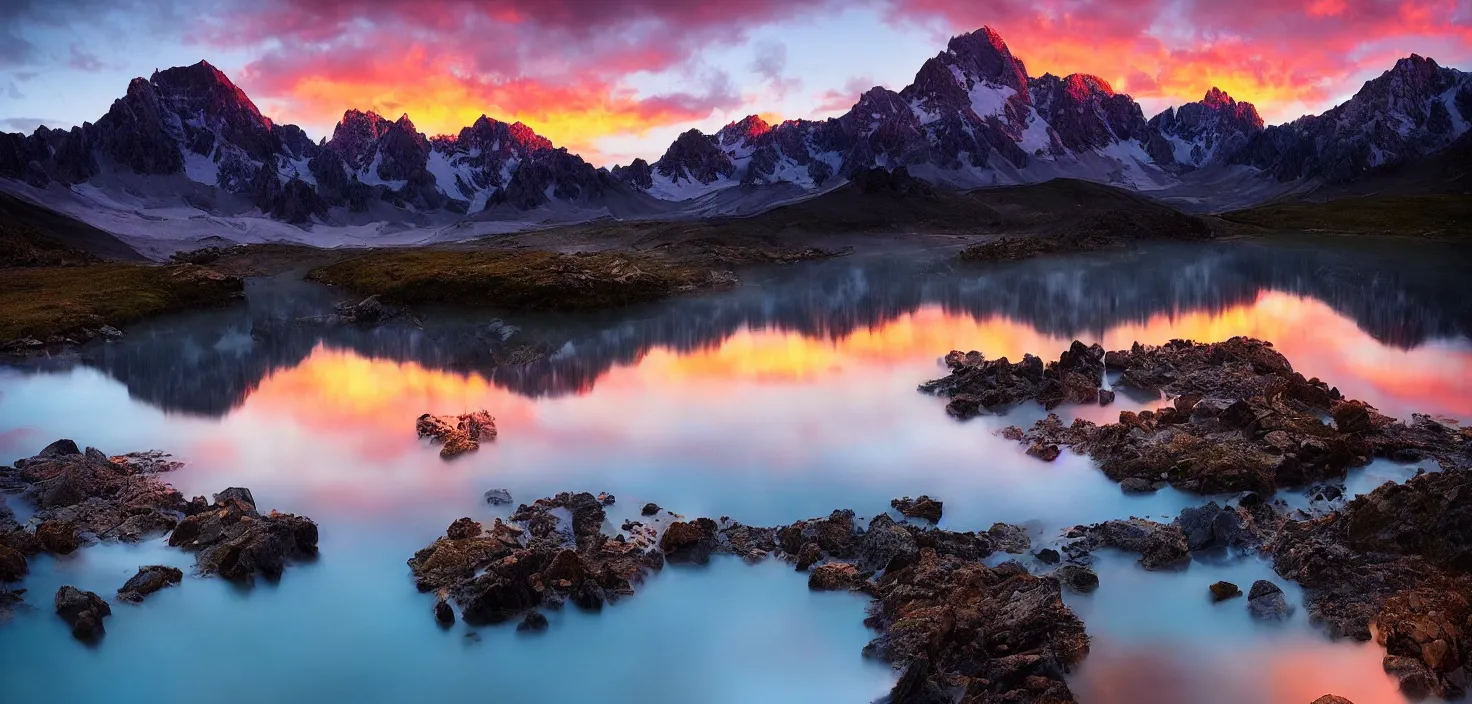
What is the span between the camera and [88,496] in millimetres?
24031

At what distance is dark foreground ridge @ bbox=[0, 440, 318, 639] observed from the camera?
18.8 meters

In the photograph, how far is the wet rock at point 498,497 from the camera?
23734 millimetres

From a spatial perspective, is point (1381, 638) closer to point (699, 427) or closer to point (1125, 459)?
point (1125, 459)

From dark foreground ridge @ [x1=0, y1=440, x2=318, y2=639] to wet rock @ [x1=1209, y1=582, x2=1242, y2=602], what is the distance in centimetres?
1895

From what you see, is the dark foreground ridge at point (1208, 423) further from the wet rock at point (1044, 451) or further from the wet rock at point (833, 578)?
the wet rock at point (833, 578)

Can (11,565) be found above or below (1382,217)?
above

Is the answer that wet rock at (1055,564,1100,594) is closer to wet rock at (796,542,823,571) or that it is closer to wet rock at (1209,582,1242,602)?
wet rock at (1209,582,1242,602)

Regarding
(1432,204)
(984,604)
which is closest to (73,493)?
(984,604)

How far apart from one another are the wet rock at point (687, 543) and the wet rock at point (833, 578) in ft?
8.46

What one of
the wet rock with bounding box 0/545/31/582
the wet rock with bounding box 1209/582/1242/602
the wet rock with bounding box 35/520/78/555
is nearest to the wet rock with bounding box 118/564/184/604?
the wet rock with bounding box 0/545/31/582

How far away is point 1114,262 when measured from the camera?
10000 cm

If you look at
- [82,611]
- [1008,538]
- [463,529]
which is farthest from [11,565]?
[1008,538]

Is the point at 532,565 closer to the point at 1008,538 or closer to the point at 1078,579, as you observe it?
the point at 1008,538

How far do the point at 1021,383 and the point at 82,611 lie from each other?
28.3m
